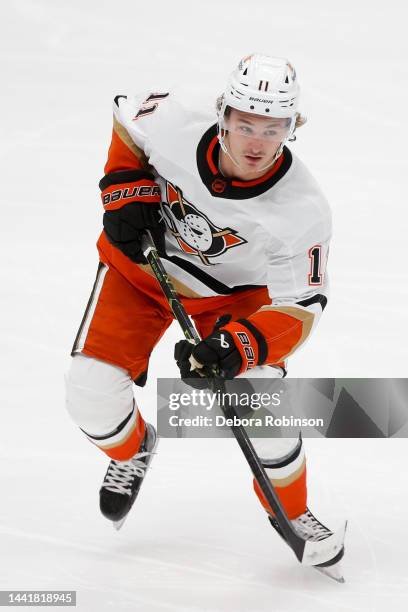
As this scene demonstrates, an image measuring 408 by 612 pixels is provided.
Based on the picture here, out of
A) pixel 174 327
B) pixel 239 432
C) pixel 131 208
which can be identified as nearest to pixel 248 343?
pixel 239 432

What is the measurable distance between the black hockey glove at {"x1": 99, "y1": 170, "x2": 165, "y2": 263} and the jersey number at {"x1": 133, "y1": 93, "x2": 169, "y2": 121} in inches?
6.9

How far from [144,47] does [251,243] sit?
329cm

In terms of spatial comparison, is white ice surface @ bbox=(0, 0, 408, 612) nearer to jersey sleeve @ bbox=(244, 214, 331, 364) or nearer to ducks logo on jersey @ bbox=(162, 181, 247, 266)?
jersey sleeve @ bbox=(244, 214, 331, 364)

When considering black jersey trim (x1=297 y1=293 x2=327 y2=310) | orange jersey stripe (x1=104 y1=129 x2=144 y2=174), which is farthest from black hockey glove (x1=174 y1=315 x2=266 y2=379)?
orange jersey stripe (x1=104 y1=129 x2=144 y2=174)

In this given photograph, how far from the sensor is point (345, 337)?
4301 mm

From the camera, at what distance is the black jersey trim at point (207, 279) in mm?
3213

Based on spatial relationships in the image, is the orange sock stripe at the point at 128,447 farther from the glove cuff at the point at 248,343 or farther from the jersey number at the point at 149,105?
the jersey number at the point at 149,105

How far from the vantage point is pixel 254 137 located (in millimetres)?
2766

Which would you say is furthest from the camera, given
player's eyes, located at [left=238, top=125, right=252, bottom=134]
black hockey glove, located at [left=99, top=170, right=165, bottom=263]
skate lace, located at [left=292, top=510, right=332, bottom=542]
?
black hockey glove, located at [left=99, top=170, right=165, bottom=263]

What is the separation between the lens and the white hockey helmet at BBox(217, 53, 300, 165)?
2740 mm

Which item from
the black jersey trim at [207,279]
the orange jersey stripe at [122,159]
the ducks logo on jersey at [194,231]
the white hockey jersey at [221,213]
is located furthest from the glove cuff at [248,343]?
the orange jersey stripe at [122,159]

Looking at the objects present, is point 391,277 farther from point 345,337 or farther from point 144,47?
point 144,47

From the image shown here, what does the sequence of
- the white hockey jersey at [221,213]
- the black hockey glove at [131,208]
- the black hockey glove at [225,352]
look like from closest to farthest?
the black hockey glove at [225,352]
the white hockey jersey at [221,213]
the black hockey glove at [131,208]

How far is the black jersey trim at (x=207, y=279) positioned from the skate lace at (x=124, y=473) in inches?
21.4
